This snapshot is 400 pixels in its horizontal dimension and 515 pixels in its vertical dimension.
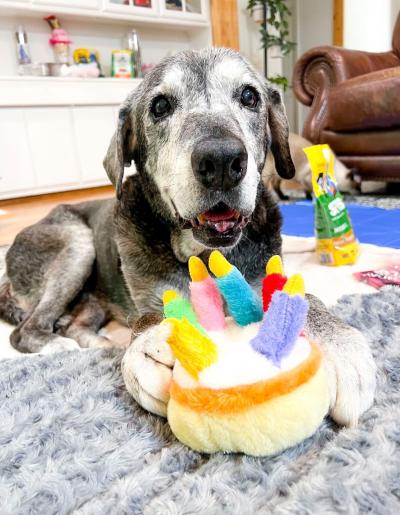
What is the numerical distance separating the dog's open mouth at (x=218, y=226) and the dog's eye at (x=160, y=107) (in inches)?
17.0

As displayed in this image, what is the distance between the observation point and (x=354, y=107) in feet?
12.3

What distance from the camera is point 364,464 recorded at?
2.53 feet

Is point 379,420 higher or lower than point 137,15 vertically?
lower

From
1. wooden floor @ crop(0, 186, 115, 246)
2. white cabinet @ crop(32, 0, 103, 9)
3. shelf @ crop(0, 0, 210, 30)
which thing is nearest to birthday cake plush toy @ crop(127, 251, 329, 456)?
wooden floor @ crop(0, 186, 115, 246)

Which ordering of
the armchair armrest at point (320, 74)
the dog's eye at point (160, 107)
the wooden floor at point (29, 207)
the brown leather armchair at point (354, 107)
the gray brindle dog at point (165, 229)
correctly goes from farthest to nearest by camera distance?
the armchair armrest at point (320, 74) < the wooden floor at point (29, 207) < the brown leather armchair at point (354, 107) < the dog's eye at point (160, 107) < the gray brindle dog at point (165, 229)

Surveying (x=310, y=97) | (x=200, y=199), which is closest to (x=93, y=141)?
(x=310, y=97)

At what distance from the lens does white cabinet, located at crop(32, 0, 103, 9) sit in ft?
18.5

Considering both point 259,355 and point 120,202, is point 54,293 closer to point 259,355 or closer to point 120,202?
point 120,202

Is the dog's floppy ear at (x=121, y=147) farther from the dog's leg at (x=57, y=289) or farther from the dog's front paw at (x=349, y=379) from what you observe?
the dog's front paw at (x=349, y=379)

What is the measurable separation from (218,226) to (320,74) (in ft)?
11.9

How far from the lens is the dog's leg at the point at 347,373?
2.97 feet

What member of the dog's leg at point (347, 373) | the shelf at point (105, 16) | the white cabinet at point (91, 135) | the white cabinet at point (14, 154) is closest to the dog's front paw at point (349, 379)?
the dog's leg at point (347, 373)

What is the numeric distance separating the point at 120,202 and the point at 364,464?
1175 mm

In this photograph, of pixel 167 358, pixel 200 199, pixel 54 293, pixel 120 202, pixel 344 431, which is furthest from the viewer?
pixel 54 293
